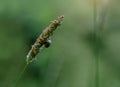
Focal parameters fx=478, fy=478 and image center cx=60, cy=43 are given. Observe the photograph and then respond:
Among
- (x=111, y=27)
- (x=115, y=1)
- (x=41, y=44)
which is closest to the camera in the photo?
(x=41, y=44)

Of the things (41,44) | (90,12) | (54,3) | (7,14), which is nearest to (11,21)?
(7,14)

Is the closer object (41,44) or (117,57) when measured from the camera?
(41,44)

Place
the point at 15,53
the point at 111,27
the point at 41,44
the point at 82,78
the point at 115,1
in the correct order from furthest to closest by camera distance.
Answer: the point at 115,1, the point at 111,27, the point at 15,53, the point at 82,78, the point at 41,44

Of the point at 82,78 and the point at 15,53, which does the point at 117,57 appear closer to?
the point at 82,78

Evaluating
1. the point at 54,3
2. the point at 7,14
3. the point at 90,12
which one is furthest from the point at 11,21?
the point at 90,12

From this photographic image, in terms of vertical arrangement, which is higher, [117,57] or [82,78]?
[117,57]

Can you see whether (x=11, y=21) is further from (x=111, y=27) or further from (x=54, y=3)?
(x=111, y=27)

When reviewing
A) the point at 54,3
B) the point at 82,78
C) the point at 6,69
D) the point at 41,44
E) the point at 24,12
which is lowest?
the point at 41,44
